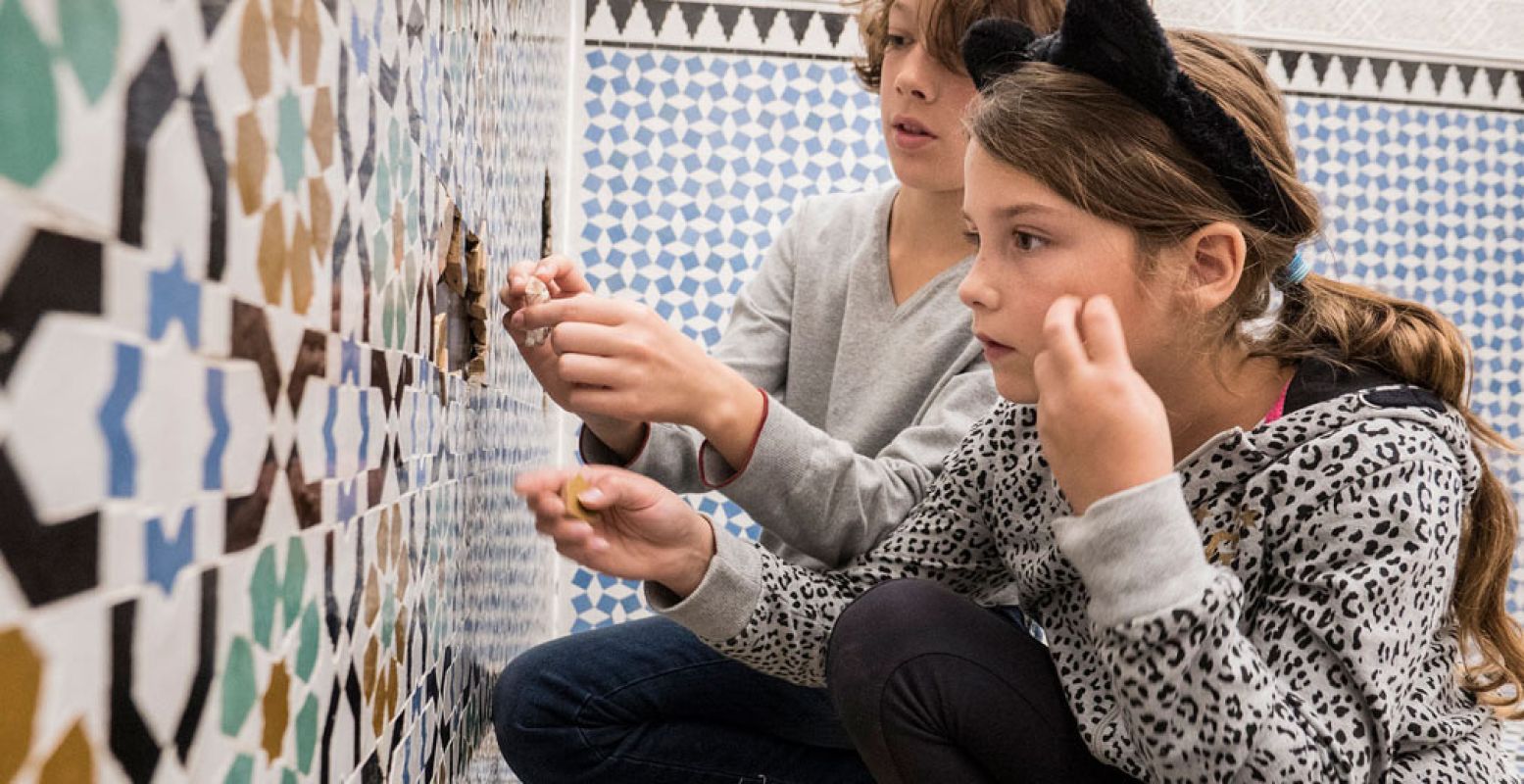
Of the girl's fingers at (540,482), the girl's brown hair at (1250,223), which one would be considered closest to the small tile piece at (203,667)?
the girl's fingers at (540,482)

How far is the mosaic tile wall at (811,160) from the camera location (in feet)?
7.14

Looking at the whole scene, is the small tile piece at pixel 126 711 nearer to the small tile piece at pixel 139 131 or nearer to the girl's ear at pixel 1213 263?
the small tile piece at pixel 139 131

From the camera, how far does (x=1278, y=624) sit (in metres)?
0.72

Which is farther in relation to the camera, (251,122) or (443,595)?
(443,595)

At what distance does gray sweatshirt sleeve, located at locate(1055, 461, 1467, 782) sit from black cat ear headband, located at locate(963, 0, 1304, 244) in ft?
0.69

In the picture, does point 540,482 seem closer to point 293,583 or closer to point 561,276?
point 561,276

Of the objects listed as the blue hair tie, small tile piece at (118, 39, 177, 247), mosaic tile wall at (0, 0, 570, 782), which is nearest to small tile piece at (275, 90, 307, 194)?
mosaic tile wall at (0, 0, 570, 782)

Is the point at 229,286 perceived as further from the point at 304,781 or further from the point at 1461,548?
the point at 1461,548

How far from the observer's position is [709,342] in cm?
222

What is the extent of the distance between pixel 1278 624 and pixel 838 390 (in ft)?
1.79

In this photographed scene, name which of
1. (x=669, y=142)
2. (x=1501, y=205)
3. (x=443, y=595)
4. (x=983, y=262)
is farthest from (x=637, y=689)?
(x=1501, y=205)

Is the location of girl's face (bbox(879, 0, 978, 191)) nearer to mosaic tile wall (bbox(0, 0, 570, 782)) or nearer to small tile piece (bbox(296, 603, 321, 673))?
mosaic tile wall (bbox(0, 0, 570, 782))

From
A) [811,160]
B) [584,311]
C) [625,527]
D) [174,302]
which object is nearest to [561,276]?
[584,311]

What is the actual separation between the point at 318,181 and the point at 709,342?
5.84ft
